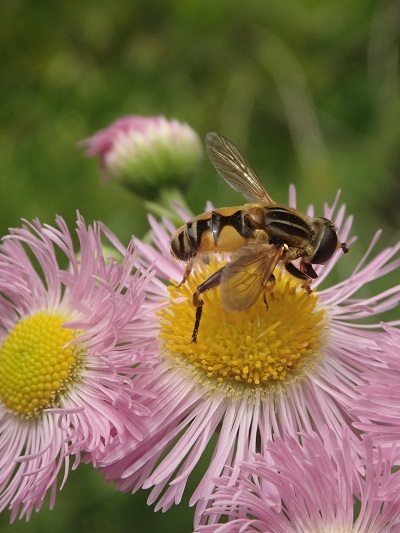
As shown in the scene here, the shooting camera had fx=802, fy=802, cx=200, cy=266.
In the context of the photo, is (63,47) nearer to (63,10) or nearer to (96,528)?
(63,10)

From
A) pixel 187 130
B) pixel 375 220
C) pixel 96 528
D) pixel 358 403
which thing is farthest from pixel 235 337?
pixel 375 220

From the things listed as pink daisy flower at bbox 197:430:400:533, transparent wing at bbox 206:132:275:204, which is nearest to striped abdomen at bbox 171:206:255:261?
transparent wing at bbox 206:132:275:204

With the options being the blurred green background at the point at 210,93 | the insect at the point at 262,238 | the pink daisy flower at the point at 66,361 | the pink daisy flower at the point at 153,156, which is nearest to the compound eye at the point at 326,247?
the insect at the point at 262,238

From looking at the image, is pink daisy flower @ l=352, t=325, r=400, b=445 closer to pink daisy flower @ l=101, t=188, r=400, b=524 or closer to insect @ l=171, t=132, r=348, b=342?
pink daisy flower @ l=101, t=188, r=400, b=524

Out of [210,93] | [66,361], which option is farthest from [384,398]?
[210,93]

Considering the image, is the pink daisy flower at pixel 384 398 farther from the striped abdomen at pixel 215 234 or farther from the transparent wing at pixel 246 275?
the striped abdomen at pixel 215 234

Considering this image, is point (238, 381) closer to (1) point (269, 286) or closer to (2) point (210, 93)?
(1) point (269, 286)
